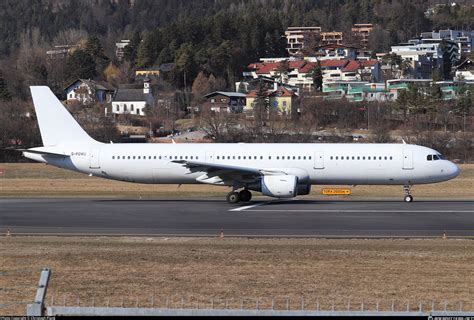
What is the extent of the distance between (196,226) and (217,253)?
8287 mm

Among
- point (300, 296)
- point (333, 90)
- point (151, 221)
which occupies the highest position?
point (300, 296)

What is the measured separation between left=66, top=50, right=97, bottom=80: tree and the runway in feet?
487

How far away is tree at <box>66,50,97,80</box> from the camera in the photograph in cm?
19275

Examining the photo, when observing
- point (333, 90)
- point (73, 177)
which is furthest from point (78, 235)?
point (333, 90)

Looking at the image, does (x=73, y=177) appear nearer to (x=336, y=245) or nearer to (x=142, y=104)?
(x=336, y=245)

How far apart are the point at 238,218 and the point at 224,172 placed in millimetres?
7139

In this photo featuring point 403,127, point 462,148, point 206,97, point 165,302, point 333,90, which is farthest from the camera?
point 333,90

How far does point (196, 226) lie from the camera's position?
113 ft

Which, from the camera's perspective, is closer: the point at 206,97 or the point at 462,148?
the point at 462,148

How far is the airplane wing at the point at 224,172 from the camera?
1727 inches

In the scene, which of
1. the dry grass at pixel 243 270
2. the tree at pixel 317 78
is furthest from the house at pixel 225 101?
the dry grass at pixel 243 270

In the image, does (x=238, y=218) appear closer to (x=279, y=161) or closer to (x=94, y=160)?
(x=279, y=161)

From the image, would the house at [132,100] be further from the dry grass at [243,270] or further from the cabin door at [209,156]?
the dry grass at [243,270]

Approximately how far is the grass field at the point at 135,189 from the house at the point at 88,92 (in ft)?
329
